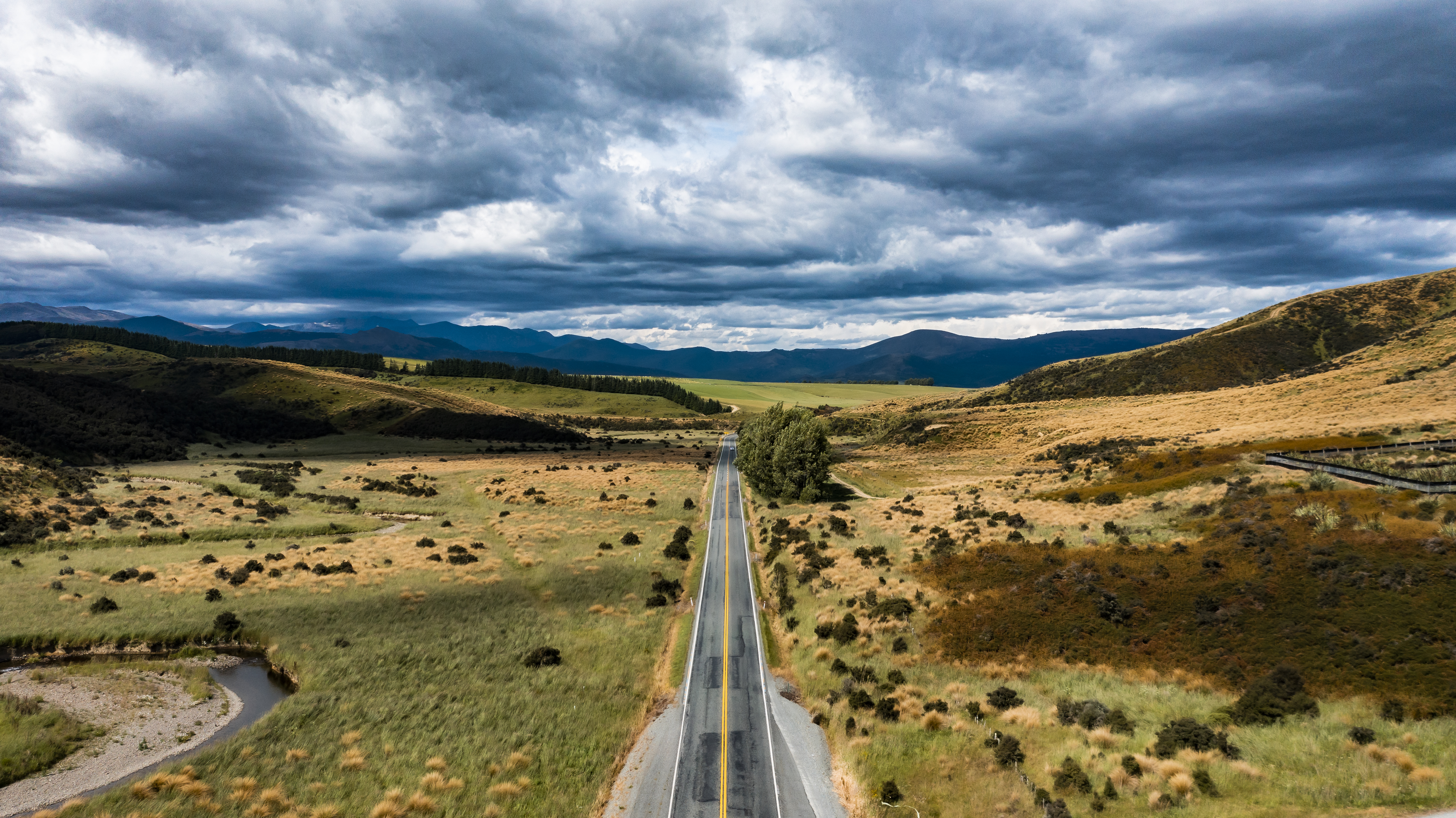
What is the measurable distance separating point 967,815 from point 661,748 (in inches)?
518

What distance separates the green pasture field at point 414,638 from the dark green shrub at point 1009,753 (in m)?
15.8

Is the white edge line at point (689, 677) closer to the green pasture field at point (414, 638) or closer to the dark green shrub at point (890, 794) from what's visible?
the green pasture field at point (414, 638)

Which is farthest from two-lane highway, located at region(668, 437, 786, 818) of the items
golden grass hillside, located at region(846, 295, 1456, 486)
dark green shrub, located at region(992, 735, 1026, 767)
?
golden grass hillside, located at region(846, 295, 1456, 486)

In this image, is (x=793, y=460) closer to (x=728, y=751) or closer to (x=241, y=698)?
(x=728, y=751)

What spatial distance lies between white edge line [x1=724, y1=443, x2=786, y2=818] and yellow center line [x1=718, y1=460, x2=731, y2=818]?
1.82 metres

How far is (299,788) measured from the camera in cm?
2353

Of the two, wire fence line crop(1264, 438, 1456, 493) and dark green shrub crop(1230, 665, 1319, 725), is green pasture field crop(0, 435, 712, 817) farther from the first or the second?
wire fence line crop(1264, 438, 1456, 493)

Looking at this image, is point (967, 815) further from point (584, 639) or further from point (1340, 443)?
point (1340, 443)

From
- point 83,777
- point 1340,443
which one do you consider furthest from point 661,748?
point 1340,443

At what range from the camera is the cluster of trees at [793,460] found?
83.2m

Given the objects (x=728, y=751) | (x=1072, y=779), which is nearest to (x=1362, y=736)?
(x=1072, y=779)

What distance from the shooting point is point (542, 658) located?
35188 millimetres

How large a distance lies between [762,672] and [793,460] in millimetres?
49342

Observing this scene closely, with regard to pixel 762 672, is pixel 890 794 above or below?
above
